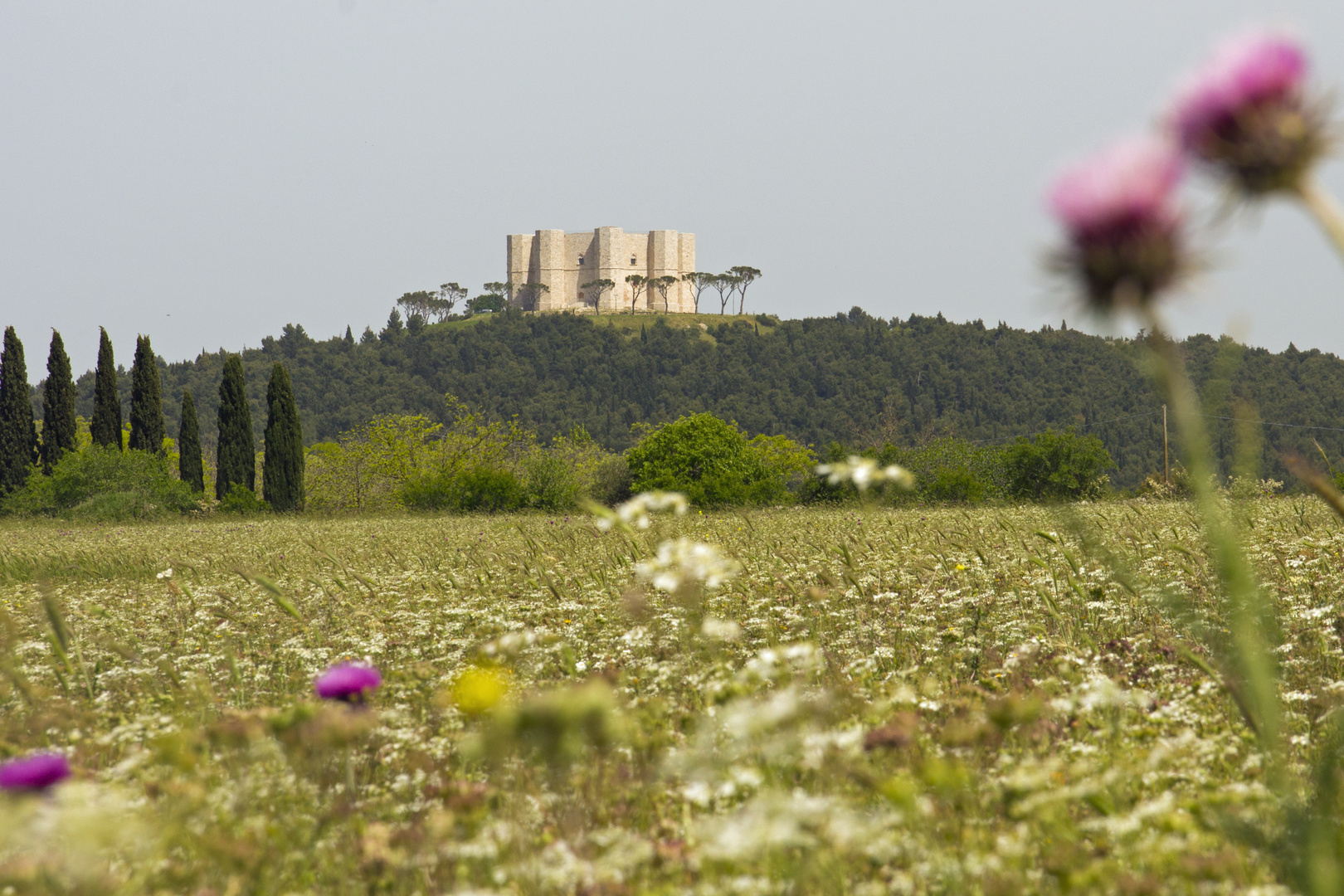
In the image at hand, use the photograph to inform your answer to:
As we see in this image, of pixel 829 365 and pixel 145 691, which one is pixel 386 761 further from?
pixel 829 365

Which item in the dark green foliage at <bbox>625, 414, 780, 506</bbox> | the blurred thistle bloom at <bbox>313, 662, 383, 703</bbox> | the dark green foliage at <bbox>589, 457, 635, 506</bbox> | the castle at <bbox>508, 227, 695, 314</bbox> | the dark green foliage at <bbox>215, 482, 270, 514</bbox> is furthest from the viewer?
the castle at <bbox>508, 227, 695, 314</bbox>

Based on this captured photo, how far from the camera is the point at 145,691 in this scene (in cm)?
434

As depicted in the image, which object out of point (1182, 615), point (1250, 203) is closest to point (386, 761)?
point (1182, 615)

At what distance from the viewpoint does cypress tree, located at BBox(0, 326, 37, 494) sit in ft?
126

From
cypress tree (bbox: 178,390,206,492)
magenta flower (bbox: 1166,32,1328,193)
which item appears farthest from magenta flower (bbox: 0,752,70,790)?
cypress tree (bbox: 178,390,206,492)

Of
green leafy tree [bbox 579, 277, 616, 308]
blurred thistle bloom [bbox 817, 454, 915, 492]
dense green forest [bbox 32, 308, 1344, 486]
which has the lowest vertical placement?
blurred thistle bloom [bbox 817, 454, 915, 492]

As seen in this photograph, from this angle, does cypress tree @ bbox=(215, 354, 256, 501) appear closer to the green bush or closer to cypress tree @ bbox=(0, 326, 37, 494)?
cypress tree @ bbox=(0, 326, 37, 494)

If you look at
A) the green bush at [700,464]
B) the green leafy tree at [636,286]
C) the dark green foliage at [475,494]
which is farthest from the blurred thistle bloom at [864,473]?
the green leafy tree at [636,286]

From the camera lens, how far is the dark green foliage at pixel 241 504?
33.0 meters

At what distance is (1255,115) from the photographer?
Result: 4.33ft

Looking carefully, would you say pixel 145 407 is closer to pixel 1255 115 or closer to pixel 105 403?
pixel 105 403

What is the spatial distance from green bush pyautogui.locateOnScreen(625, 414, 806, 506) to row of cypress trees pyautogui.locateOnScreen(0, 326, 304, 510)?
52.4 feet

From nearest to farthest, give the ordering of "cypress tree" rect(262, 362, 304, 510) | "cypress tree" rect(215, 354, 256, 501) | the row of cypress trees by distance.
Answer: "cypress tree" rect(262, 362, 304, 510), the row of cypress trees, "cypress tree" rect(215, 354, 256, 501)

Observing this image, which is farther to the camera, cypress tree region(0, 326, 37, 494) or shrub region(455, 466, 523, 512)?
cypress tree region(0, 326, 37, 494)
